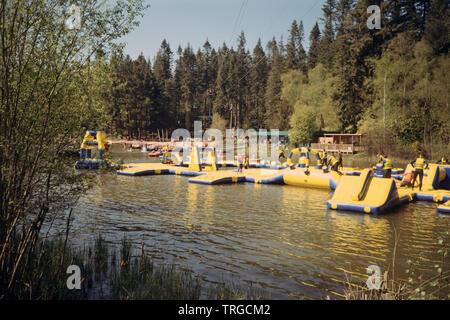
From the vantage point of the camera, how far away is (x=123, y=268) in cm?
764

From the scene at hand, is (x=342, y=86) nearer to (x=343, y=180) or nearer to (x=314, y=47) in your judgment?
(x=314, y=47)

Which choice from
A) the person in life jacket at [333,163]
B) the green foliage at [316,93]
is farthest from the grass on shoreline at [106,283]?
the green foliage at [316,93]

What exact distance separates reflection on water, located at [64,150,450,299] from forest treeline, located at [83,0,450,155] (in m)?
3.50

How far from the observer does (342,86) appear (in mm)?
50812

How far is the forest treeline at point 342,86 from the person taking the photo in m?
39.2

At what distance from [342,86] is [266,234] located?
43.9 m

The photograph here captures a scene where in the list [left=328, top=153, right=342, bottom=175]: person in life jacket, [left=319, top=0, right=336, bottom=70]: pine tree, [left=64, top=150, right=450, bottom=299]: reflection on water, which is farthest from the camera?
[left=319, top=0, right=336, bottom=70]: pine tree

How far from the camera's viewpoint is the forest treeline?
129 ft

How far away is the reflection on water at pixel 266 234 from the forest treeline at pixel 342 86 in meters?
3.50

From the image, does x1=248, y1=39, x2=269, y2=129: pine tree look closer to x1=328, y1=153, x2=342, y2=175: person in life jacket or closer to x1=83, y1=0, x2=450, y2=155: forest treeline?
x1=83, y1=0, x2=450, y2=155: forest treeline

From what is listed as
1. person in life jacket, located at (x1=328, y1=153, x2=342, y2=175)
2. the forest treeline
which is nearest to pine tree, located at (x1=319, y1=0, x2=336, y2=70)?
the forest treeline

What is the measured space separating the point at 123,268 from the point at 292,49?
7711 cm

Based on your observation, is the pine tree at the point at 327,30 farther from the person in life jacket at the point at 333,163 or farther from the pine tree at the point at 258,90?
the person in life jacket at the point at 333,163
